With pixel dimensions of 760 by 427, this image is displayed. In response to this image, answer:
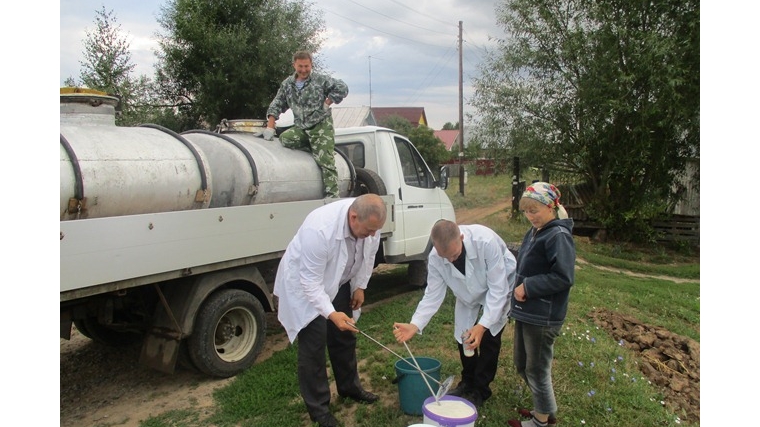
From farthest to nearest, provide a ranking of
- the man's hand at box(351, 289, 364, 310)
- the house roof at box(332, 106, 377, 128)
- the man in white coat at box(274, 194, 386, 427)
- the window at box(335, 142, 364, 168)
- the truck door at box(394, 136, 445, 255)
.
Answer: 1. the house roof at box(332, 106, 377, 128)
2. the truck door at box(394, 136, 445, 255)
3. the window at box(335, 142, 364, 168)
4. the man's hand at box(351, 289, 364, 310)
5. the man in white coat at box(274, 194, 386, 427)

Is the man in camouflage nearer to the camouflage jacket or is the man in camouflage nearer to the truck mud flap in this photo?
the camouflage jacket

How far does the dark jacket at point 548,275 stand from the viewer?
331cm

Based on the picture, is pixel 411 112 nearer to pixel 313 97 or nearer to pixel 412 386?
pixel 313 97

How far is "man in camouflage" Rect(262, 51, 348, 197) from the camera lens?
19.2 ft

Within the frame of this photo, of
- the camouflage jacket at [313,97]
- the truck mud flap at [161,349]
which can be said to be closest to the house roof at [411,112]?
the camouflage jacket at [313,97]

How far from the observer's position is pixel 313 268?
3.56 metres

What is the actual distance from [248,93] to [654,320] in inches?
514

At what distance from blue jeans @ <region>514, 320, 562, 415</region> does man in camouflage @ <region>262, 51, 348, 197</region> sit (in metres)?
2.85

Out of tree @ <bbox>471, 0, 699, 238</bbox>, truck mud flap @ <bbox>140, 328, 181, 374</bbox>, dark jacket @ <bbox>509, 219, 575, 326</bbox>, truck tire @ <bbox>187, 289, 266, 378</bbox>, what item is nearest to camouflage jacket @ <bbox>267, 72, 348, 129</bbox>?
truck tire @ <bbox>187, 289, 266, 378</bbox>

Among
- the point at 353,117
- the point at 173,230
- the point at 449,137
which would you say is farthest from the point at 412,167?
the point at 449,137

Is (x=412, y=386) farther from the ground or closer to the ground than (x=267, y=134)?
closer to the ground

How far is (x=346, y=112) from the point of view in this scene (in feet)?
115

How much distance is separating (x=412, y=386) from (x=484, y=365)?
57 cm

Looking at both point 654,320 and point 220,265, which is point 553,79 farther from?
point 220,265
